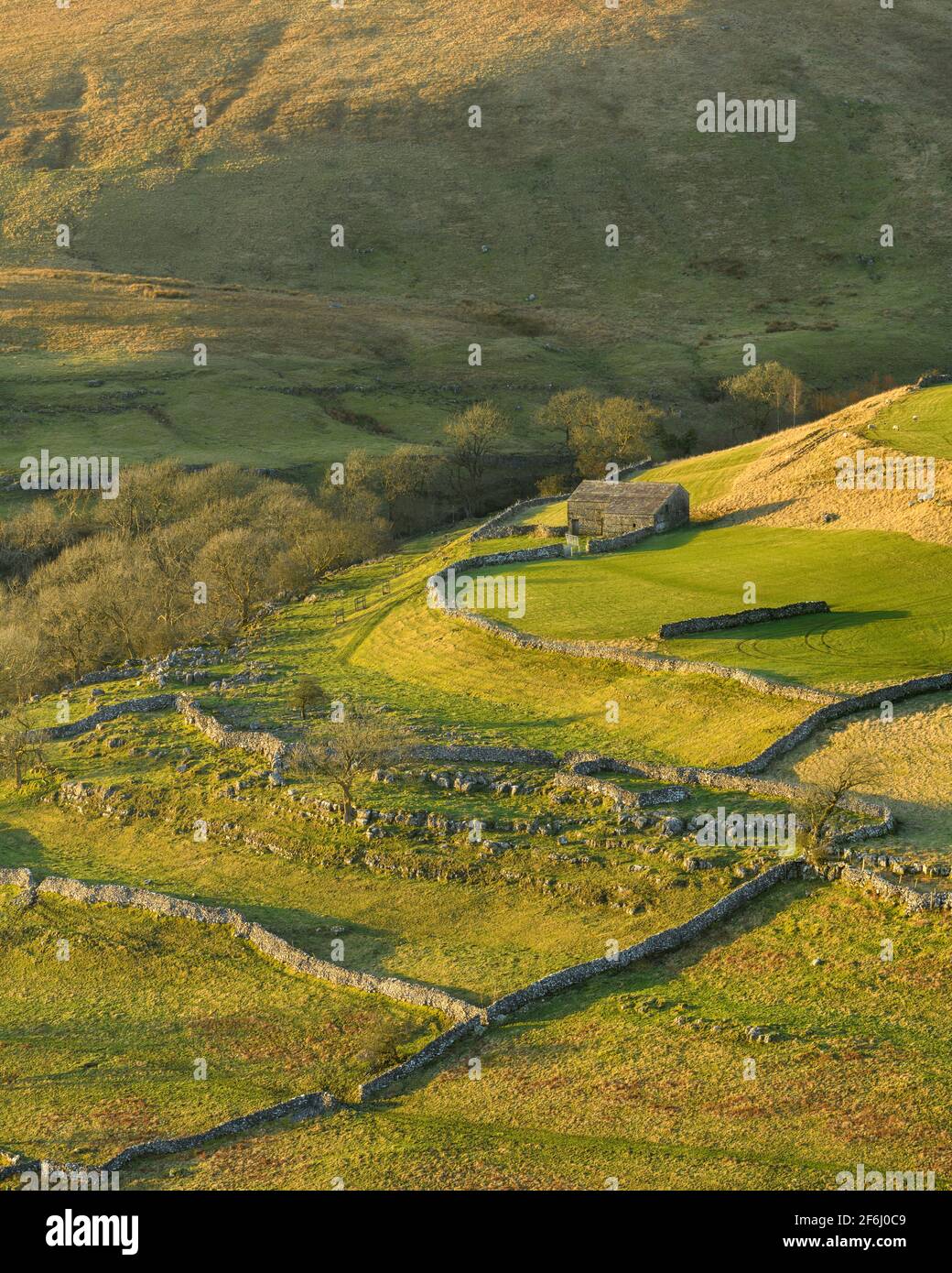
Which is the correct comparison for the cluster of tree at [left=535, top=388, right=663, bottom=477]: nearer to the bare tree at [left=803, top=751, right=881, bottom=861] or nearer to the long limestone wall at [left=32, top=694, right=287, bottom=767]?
the long limestone wall at [left=32, top=694, right=287, bottom=767]

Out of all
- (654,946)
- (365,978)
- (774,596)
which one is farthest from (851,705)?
(365,978)

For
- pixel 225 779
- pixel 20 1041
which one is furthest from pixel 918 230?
pixel 20 1041

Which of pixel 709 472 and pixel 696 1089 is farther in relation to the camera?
pixel 709 472

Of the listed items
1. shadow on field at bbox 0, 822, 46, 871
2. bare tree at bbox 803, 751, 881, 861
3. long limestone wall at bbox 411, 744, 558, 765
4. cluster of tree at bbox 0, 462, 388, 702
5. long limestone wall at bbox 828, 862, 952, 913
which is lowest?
long limestone wall at bbox 828, 862, 952, 913

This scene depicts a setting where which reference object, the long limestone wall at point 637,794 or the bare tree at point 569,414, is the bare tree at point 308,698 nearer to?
the long limestone wall at point 637,794

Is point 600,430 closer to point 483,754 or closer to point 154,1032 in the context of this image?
point 483,754

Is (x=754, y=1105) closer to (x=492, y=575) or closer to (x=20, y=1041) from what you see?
(x=20, y=1041)

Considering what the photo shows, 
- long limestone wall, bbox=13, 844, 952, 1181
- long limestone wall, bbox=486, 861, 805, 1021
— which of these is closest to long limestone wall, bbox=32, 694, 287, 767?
long limestone wall, bbox=13, 844, 952, 1181
